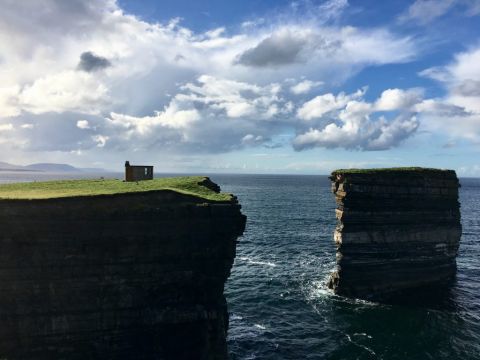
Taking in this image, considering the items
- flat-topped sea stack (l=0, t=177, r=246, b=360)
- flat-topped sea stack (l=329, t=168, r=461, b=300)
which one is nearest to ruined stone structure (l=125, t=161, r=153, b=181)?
flat-topped sea stack (l=0, t=177, r=246, b=360)

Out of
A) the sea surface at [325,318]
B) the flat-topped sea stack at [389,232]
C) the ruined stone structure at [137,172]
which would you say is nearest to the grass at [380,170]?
the flat-topped sea stack at [389,232]

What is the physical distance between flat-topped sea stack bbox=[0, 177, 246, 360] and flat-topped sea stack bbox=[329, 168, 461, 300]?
77.2 feet

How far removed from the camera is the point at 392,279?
1956 inches

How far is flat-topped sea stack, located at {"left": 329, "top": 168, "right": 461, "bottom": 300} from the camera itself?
1934 inches

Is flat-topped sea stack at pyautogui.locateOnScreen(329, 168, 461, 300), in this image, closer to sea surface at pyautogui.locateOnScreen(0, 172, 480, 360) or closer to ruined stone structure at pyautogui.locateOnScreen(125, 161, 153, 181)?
sea surface at pyautogui.locateOnScreen(0, 172, 480, 360)

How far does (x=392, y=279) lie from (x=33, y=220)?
41.1 meters

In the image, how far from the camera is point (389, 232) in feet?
164

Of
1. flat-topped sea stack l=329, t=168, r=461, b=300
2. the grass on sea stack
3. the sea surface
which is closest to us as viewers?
the sea surface

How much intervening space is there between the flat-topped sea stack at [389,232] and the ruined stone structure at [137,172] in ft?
77.6

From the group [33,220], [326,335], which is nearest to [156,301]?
[33,220]

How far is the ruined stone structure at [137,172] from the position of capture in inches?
1766

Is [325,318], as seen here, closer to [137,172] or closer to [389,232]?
[389,232]

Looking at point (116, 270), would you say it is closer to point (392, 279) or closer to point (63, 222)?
point (63, 222)

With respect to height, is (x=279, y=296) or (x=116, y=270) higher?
(x=116, y=270)
